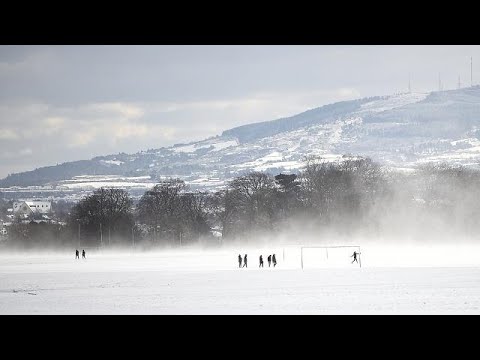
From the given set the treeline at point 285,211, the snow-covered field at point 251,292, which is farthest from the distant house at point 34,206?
the snow-covered field at point 251,292

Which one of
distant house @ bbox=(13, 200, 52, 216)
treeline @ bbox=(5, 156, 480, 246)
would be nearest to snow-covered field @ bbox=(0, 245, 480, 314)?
treeline @ bbox=(5, 156, 480, 246)

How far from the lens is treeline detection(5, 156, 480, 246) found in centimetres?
8381

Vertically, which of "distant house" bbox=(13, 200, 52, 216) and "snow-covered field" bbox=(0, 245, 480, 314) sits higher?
"distant house" bbox=(13, 200, 52, 216)

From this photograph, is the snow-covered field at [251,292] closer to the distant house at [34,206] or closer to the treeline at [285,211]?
the treeline at [285,211]

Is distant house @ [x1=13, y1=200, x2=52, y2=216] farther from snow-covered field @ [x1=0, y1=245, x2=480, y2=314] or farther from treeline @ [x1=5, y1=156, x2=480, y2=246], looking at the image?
snow-covered field @ [x1=0, y1=245, x2=480, y2=314]

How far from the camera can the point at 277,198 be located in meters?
89.8

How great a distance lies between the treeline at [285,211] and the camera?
275 ft

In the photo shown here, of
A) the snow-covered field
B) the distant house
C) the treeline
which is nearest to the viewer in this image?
the snow-covered field
